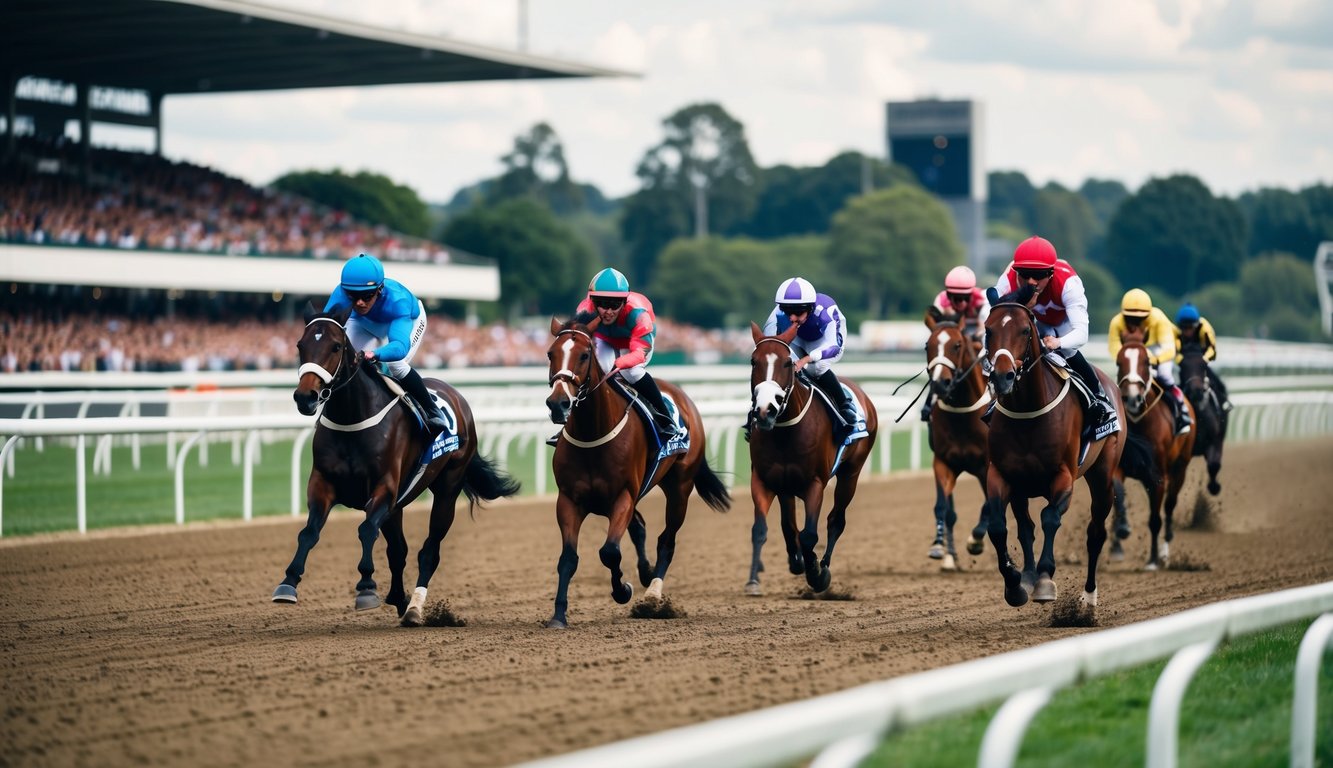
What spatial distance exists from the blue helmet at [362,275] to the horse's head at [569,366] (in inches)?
32.5

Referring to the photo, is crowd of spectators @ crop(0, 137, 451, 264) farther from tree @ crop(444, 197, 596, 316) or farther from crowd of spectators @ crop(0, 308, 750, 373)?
tree @ crop(444, 197, 596, 316)

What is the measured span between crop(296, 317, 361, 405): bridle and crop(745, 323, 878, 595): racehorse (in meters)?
1.85

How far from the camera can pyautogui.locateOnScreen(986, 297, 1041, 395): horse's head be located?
23.0 feet

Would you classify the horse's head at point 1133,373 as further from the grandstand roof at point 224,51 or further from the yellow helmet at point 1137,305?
the grandstand roof at point 224,51

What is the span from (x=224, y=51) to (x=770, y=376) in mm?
21841

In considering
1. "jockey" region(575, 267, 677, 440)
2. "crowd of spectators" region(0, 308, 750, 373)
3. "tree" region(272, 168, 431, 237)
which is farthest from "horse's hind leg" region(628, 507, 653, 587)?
"tree" region(272, 168, 431, 237)

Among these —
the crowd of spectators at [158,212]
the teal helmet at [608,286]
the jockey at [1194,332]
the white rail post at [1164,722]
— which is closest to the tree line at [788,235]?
the crowd of spectators at [158,212]

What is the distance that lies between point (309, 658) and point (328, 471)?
1.19 meters

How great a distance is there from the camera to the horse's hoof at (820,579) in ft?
26.3

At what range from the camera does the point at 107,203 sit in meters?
27.2

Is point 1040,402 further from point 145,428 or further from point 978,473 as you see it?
point 145,428

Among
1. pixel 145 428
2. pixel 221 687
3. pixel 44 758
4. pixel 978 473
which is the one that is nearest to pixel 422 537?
pixel 145 428

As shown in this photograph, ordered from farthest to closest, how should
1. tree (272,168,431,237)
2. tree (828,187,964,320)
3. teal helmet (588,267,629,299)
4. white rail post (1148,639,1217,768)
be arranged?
tree (828,187,964,320), tree (272,168,431,237), teal helmet (588,267,629,299), white rail post (1148,639,1217,768)

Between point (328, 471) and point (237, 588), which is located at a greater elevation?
point (328, 471)
